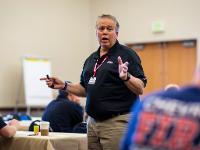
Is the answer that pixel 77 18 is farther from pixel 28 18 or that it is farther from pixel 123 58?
pixel 123 58

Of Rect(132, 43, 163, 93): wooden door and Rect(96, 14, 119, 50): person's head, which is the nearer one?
Rect(96, 14, 119, 50): person's head

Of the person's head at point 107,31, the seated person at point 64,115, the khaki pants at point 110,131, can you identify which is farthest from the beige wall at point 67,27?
the khaki pants at point 110,131

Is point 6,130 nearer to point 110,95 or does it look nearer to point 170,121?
point 110,95

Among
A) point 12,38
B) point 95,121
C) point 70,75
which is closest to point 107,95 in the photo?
point 95,121

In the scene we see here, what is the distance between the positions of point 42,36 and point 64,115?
445 cm

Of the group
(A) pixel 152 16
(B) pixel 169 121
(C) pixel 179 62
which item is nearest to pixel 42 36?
(A) pixel 152 16

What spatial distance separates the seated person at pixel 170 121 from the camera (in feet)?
4.67

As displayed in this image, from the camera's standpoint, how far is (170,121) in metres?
1.44

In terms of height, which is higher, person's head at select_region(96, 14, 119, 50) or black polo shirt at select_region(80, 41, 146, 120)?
person's head at select_region(96, 14, 119, 50)

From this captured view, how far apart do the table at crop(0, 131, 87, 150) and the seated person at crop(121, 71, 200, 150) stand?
6.14 ft

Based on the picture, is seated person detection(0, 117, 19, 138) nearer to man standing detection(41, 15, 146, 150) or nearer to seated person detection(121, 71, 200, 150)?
man standing detection(41, 15, 146, 150)

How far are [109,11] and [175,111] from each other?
815 cm

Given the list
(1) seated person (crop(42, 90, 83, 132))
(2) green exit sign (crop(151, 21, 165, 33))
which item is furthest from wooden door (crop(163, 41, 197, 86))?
(1) seated person (crop(42, 90, 83, 132))

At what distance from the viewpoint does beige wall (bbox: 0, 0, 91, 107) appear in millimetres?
8148
